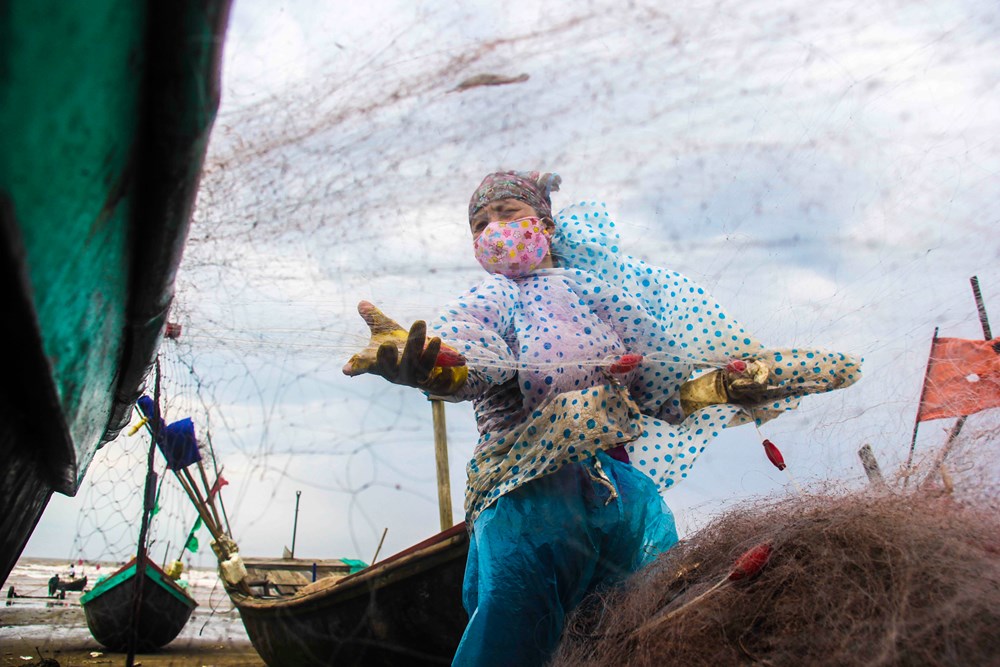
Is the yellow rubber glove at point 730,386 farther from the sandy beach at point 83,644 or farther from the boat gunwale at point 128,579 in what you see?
the boat gunwale at point 128,579

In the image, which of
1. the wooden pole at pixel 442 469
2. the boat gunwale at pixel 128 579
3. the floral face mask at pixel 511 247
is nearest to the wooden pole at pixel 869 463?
the floral face mask at pixel 511 247

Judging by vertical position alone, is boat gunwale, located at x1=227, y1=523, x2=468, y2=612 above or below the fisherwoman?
below

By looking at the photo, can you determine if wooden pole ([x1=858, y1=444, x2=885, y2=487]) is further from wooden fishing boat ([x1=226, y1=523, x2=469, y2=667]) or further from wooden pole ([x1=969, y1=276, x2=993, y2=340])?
wooden fishing boat ([x1=226, y1=523, x2=469, y2=667])

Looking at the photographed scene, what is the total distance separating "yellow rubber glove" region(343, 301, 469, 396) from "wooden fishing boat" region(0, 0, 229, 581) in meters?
0.61

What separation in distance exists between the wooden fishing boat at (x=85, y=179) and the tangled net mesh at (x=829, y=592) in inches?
63.2

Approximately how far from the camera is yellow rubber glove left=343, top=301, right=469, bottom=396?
2.18m

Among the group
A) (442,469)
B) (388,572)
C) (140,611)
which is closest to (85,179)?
(388,572)

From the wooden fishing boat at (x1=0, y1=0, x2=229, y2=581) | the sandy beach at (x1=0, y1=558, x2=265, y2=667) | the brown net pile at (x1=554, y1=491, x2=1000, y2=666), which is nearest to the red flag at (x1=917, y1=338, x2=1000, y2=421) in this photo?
the brown net pile at (x1=554, y1=491, x2=1000, y2=666)

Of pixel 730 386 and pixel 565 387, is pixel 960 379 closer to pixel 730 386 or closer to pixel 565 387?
pixel 730 386

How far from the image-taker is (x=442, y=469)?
907cm

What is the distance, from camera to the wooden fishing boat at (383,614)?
5.24m

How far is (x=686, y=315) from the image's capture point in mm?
3188

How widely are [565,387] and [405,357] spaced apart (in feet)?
2.49

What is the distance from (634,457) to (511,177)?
133 cm
